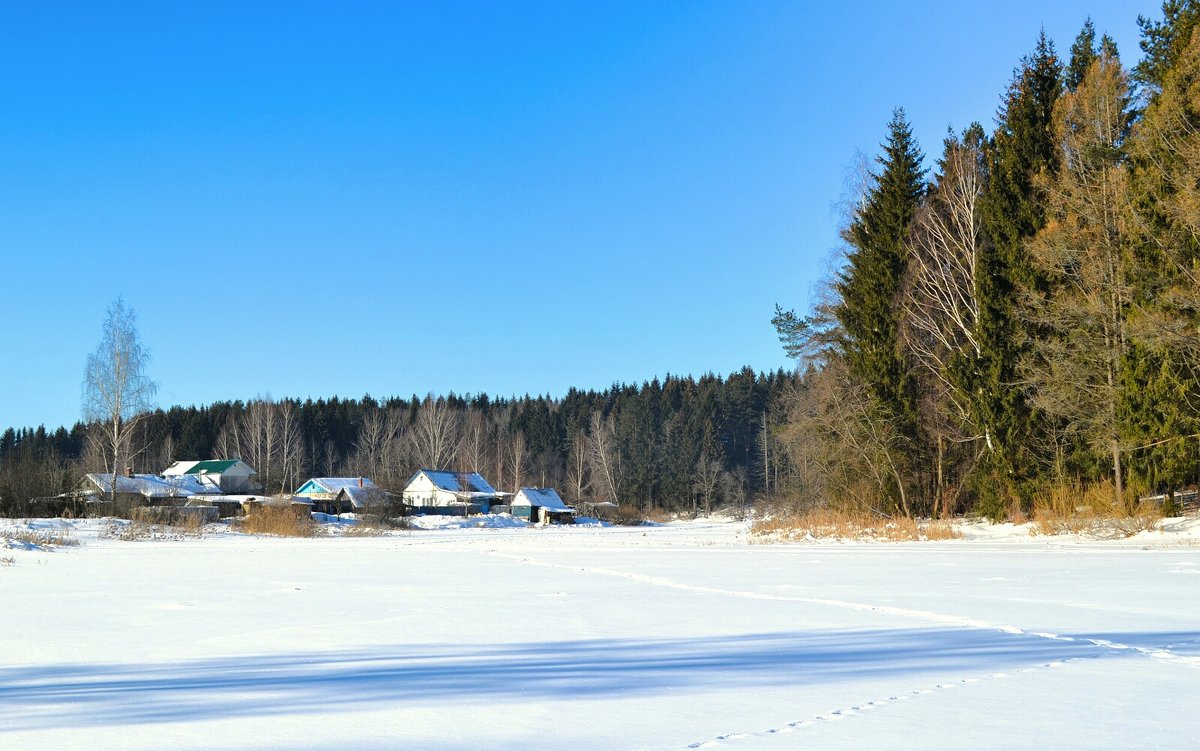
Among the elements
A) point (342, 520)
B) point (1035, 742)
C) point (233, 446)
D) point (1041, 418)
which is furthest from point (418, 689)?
point (233, 446)

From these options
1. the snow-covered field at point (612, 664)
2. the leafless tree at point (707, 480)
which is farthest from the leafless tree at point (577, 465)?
the snow-covered field at point (612, 664)

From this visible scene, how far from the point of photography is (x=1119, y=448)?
2180 cm

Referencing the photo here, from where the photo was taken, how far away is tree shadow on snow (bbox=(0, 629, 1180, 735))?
4598 millimetres

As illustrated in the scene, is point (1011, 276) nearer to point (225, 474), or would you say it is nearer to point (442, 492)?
point (442, 492)

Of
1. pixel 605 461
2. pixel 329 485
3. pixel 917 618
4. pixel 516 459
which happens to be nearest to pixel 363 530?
pixel 329 485

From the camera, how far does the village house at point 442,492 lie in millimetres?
77438

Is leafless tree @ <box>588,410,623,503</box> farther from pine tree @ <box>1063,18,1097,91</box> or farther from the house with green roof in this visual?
Result: pine tree @ <box>1063,18,1097,91</box>

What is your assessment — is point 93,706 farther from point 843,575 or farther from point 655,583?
point 843,575

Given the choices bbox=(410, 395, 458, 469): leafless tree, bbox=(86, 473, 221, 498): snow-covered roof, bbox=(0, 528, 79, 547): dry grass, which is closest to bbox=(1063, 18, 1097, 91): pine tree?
bbox=(0, 528, 79, 547): dry grass

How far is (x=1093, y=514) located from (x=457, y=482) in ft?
208

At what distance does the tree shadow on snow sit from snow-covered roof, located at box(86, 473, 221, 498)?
169 ft

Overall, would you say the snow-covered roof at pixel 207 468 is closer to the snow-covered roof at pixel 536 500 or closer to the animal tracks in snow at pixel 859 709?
the snow-covered roof at pixel 536 500

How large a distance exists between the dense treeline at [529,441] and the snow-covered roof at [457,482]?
586cm

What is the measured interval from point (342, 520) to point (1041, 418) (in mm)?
43349
